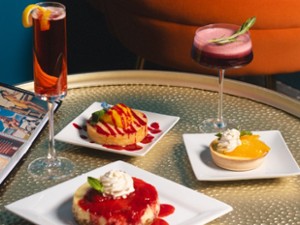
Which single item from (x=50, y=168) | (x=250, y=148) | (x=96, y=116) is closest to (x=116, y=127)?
(x=96, y=116)

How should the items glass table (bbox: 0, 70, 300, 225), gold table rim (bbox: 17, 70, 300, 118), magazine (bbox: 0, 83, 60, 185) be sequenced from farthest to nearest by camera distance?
gold table rim (bbox: 17, 70, 300, 118)
magazine (bbox: 0, 83, 60, 185)
glass table (bbox: 0, 70, 300, 225)

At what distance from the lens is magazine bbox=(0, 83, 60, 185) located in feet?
4.60

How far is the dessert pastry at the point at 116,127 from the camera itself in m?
1.46

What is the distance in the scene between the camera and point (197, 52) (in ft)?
5.36

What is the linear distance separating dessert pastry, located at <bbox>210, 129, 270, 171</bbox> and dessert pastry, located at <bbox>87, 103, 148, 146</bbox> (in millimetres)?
168

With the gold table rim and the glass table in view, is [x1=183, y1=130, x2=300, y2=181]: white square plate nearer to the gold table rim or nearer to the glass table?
the glass table

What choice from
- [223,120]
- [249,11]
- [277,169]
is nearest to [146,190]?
[277,169]

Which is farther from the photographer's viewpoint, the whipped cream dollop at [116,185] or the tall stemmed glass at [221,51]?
the tall stemmed glass at [221,51]

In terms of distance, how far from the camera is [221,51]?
1614mm

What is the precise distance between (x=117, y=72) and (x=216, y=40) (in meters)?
0.32

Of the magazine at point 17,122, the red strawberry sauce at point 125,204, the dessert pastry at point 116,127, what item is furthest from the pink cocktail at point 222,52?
the red strawberry sauce at point 125,204

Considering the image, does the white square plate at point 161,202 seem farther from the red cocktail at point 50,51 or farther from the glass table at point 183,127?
the red cocktail at point 50,51

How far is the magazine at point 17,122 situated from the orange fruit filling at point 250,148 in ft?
1.31

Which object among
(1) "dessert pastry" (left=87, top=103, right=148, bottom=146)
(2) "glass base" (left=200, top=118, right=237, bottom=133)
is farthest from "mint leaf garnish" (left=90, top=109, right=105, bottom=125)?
(2) "glass base" (left=200, top=118, right=237, bottom=133)
